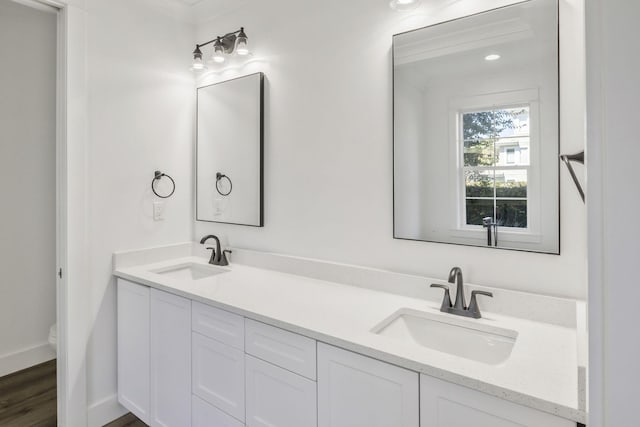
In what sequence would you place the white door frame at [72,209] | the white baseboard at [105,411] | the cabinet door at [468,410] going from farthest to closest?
the white baseboard at [105,411]
the white door frame at [72,209]
the cabinet door at [468,410]

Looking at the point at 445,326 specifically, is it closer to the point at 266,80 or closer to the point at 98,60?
the point at 266,80

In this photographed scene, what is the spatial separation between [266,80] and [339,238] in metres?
1.05

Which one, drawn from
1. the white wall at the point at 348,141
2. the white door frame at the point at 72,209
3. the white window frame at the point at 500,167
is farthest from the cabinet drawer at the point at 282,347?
the white door frame at the point at 72,209

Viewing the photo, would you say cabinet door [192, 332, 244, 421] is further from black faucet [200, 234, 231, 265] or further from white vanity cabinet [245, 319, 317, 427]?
black faucet [200, 234, 231, 265]

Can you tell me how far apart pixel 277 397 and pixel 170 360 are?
28.6 inches

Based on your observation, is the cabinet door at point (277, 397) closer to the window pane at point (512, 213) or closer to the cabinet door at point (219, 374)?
the cabinet door at point (219, 374)

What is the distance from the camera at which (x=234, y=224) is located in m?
2.37

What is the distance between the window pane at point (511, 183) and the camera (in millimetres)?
1397

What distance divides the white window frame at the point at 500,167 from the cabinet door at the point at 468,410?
0.69m

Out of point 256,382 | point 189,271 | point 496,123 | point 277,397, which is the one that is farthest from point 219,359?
point 496,123

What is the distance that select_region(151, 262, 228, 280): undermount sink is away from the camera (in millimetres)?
2221

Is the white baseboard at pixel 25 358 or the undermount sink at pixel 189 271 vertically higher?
the undermount sink at pixel 189 271

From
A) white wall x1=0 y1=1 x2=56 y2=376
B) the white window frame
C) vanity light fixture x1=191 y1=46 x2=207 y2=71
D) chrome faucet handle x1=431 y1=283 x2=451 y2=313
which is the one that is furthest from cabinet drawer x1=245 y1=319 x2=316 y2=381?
white wall x1=0 y1=1 x2=56 y2=376

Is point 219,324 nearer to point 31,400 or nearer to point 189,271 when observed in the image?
point 189,271
